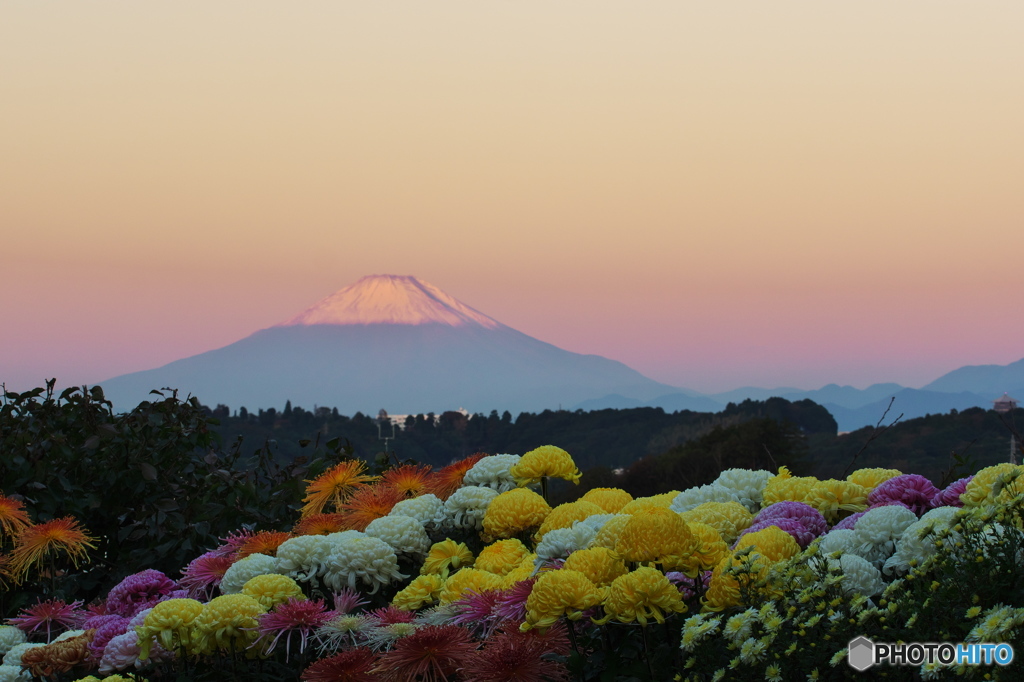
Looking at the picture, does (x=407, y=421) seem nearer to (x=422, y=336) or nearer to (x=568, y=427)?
(x=568, y=427)

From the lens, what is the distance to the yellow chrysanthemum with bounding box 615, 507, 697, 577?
93.0 inches

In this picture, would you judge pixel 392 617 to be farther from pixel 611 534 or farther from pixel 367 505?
pixel 367 505

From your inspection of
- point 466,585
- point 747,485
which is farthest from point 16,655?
point 747,485

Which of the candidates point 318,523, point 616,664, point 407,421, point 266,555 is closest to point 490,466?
point 318,523

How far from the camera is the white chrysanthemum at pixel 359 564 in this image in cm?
319

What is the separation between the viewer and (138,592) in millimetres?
3914

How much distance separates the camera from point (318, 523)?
150 inches

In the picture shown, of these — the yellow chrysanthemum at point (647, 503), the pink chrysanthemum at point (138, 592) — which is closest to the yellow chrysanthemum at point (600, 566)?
the yellow chrysanthemum at point (647, 503)

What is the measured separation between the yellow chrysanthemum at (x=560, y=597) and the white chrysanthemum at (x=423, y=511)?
1.40 m

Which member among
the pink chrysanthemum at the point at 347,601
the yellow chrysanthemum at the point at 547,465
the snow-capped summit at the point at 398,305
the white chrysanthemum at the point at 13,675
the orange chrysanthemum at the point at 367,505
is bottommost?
the white chrysanthemum at the point at 13,675

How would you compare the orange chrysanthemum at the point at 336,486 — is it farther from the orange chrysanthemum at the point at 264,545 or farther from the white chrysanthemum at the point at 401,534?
the white chrysanthemum at the point at 401,534

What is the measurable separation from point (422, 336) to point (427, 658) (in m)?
192

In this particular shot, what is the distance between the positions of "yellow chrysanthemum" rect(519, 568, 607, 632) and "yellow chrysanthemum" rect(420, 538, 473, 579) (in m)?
0.94

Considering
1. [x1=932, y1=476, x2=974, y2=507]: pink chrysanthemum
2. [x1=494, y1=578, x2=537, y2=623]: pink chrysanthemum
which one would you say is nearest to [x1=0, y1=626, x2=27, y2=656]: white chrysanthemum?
[x1=494, y1=578, x2=537, y2=623]: pink chrysanthemum
